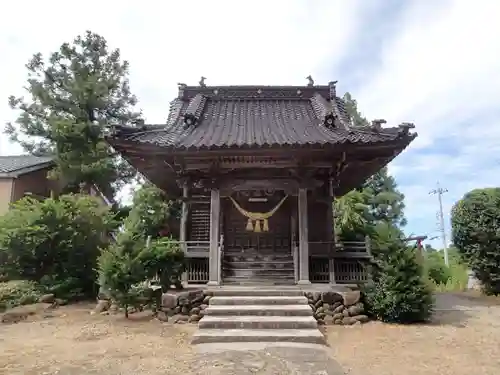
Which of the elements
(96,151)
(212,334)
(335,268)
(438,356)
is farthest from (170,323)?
(96,151)

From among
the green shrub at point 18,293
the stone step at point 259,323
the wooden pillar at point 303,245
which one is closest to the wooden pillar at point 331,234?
the wooden pillar at point 303,245

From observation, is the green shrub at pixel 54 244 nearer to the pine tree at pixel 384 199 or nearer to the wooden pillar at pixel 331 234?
the wooden pillar at pixel 331 234

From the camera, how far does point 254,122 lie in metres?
12.3

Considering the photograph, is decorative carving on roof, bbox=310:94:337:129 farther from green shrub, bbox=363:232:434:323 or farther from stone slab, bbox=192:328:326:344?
stone slab, bbox=192:328:326:344

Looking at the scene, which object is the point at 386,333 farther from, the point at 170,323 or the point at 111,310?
the point at 111,310

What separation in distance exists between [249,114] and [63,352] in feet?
30.5

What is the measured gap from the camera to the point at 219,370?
197 inches

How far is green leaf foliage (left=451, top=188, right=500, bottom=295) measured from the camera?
12.3 meters

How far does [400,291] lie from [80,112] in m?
16.1

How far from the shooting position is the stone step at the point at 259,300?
8.09 m

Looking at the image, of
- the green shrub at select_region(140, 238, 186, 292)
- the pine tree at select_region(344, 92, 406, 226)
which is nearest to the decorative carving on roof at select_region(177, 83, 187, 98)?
the green shrub at select_region(140, 238, 186, 292)

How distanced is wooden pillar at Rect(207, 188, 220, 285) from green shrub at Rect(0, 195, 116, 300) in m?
5.60

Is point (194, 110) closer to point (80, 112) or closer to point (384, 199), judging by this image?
point (80, 112)

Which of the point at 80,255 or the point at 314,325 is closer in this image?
the point at 314,325
